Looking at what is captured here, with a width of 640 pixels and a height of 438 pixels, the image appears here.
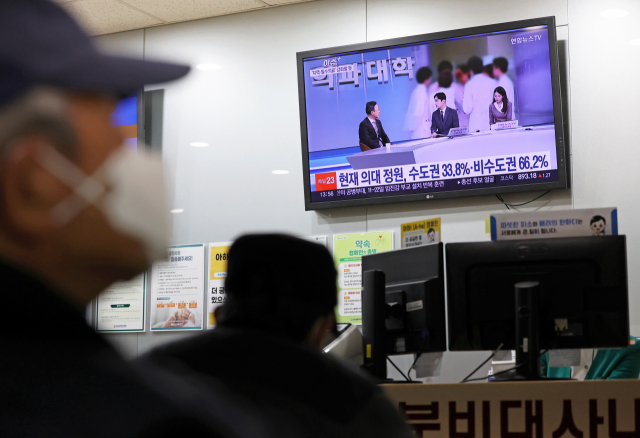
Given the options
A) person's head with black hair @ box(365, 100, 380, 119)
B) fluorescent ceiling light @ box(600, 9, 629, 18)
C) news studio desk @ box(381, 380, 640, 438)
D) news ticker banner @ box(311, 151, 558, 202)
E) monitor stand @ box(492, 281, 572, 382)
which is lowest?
news studio desk @ box(381, 380, 640, 438)

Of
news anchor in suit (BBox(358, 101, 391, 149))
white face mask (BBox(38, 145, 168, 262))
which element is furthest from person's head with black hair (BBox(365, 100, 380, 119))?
white face mask (BBox(38, 145, 168, 262))

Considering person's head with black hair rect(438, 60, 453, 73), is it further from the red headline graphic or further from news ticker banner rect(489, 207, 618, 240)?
news ticker banner rect(489, 207, 618, 240)

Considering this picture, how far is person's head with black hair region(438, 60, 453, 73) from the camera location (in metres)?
3.57

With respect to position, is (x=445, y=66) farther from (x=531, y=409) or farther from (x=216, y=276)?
(x=531, y=409)

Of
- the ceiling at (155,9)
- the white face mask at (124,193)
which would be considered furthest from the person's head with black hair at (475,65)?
the white face mask at (124,193)

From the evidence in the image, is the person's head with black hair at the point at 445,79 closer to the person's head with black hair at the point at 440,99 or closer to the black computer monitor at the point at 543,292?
the person's head with black hair at the point at 440,99

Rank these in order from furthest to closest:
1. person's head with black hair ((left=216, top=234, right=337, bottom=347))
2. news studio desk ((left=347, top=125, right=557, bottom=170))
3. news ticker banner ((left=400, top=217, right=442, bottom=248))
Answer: news studio desk ((left=347, top=125, right=557, bottom=170)) → news ticker banner ((left=400, top=217, right=442, bottom=248)) → person's head with black hair ((left=216, top=234, right=337, bottom=347))

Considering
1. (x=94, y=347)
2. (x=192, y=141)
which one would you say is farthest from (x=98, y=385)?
(x=192, y=141)

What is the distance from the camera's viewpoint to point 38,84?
33 centimetres

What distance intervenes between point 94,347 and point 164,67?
0.16 meters

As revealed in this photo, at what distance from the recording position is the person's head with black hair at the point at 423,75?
3613 mm

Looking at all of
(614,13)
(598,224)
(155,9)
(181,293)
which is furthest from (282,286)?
(155,9)

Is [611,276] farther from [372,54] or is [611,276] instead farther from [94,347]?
[372,54]

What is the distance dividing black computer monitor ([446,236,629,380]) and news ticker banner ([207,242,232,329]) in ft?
7.27
